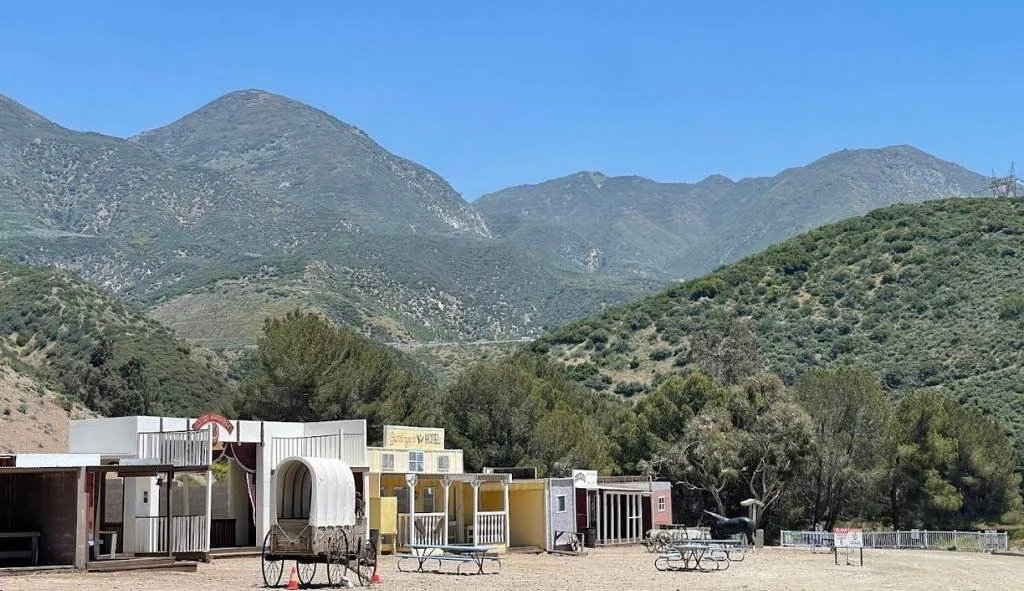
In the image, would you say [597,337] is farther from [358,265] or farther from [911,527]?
[358,265]

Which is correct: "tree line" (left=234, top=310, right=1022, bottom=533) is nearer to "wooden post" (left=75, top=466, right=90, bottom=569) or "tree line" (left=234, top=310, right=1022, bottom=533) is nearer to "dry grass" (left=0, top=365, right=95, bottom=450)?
"dry grass" (left=0, top=365, right=95, bottom=450)

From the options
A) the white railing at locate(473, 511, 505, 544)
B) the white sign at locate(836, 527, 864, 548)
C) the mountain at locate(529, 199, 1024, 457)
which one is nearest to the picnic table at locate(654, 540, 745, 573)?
the white sign at locate(836, 527, 864, 548)

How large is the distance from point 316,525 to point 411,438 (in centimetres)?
1441

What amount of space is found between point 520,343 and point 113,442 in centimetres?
9124

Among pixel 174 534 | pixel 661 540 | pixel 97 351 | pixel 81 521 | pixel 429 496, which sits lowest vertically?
pixel 661 540

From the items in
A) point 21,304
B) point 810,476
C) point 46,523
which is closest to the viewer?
point 46,523

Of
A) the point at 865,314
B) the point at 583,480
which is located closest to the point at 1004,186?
the point at 865,314

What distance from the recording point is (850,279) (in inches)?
3684

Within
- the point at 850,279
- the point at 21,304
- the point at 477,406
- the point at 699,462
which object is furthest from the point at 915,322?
the point at 21,304

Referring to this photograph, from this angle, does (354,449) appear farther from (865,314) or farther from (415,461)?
(865,314)

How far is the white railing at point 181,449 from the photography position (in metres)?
25.3

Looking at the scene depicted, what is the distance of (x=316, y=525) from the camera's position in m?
20.9

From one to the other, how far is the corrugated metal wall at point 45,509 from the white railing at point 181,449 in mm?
2306

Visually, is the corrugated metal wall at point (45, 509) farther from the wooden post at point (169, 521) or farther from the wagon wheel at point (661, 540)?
the wagon wheel at point (661, 540)
